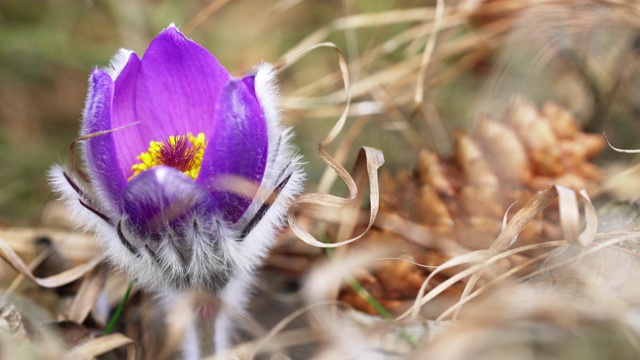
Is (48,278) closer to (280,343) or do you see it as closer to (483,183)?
(280,343)

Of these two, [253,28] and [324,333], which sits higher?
[253,28]

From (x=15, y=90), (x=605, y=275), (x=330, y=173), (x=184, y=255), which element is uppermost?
(x=15, y=90)

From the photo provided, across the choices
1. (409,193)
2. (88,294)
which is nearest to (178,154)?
(88,294)

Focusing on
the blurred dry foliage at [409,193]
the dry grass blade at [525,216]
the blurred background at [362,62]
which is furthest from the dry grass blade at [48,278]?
the dry grass blade at [525,216]

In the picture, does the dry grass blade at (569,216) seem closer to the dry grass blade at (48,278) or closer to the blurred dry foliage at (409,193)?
the blurred dry foliage at (409,193)

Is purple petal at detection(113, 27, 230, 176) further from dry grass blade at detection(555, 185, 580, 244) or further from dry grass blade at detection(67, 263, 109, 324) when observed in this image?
dry grass blade at detection(555, 185, 580, 244)

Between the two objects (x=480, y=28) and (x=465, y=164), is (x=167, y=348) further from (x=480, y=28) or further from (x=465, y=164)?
(x=480, y=28)

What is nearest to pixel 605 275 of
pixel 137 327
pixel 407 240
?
pixel 407 240
